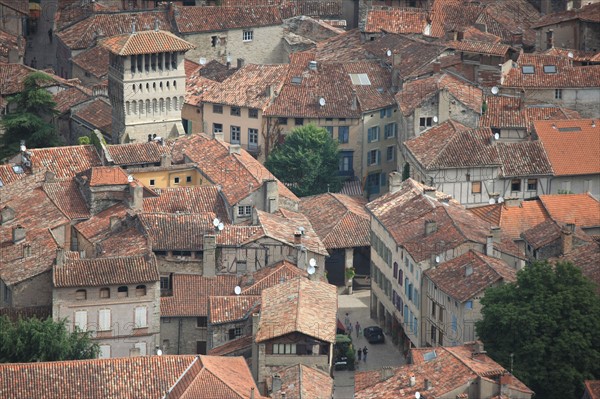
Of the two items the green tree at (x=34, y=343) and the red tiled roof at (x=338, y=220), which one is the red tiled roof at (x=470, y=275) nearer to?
the red tiled roof at (x=338, y=220)

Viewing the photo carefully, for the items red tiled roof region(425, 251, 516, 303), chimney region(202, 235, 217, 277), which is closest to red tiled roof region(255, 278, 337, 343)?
chimney region(202, 235, 217, 277)

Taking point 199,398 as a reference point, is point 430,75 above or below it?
above

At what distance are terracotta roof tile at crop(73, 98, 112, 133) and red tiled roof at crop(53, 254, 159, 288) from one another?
37.5m

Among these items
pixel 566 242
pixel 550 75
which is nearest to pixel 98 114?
pixel 550 75

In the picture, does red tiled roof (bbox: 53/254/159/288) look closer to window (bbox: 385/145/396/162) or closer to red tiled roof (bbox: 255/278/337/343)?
red tiled roof (bbox: 255/278/337/343)

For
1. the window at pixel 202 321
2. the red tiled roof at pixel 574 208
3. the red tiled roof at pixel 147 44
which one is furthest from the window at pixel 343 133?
the window at pixel 202 321

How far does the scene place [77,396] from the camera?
122250 mm

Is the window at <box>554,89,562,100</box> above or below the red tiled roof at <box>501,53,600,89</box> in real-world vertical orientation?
below

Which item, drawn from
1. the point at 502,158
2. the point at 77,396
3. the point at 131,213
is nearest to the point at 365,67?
the point at 502,158

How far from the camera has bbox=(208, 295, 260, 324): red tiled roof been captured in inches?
5335

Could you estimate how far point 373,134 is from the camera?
173500 millimetres

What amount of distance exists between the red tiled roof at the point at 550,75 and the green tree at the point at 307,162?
14254 millimetres

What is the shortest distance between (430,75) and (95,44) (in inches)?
1351

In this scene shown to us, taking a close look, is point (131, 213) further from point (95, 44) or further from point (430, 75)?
point (95, 44)
